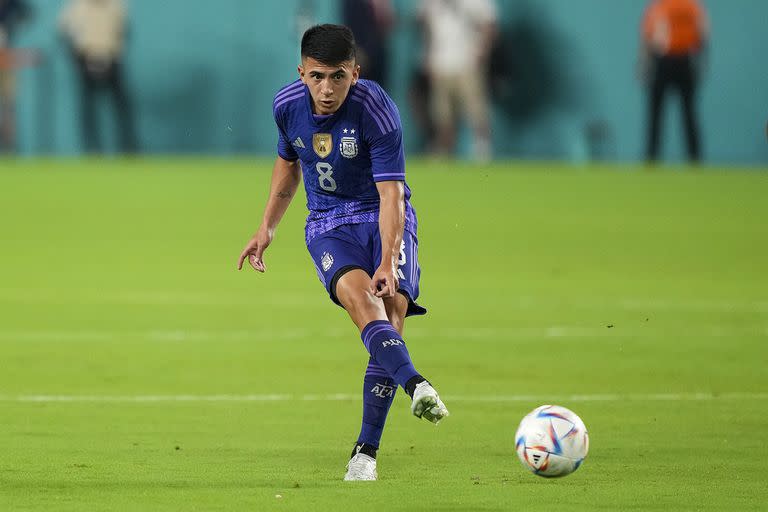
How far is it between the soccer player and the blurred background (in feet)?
70.4

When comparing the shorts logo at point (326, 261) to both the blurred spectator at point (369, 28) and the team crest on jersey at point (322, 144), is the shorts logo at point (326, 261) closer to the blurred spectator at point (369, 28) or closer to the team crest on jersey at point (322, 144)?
the team crest on jersey at point (322, 144)

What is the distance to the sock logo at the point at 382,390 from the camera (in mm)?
7289

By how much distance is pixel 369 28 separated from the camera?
1123 inches

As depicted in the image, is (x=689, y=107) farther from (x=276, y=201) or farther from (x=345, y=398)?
(x=276, y=201)

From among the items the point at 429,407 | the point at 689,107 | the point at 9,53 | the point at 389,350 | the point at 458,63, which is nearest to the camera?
the point at 429,407

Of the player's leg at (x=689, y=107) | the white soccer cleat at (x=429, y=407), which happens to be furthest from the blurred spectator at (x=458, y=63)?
the white soccer cleat at (x=429, y=407)

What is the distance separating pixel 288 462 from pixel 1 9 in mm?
23004

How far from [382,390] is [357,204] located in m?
0.85

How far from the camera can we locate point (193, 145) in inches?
1192

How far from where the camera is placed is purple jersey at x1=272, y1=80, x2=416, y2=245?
285 inches

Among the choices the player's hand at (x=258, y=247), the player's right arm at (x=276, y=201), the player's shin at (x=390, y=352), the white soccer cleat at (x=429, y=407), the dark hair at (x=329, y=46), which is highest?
the dark hair at (x=329, y=46)

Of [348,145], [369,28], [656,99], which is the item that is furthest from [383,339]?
[656,99]

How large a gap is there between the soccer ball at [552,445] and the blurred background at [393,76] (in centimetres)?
2223

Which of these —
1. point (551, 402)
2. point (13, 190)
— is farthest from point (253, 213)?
point (551, 402)
